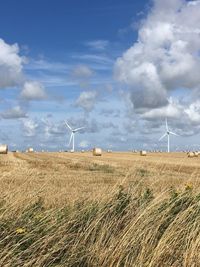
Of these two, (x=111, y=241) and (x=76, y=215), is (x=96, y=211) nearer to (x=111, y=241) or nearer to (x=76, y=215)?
(x=76, y=215)

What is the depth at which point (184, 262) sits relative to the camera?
291 inches

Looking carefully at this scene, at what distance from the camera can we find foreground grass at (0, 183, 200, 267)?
24.0 feet

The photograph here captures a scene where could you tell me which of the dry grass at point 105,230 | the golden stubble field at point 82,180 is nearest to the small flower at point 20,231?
the dry grass at point 105,230

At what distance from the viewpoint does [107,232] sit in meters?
8.21

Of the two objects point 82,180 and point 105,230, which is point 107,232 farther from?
point 82,180

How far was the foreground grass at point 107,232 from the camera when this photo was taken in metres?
7.30

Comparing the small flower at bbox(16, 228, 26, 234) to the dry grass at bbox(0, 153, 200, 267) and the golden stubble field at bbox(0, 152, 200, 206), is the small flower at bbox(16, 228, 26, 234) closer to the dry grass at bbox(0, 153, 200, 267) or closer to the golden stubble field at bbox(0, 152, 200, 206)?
the dry grass at bbox(0, 153, 200, 267)

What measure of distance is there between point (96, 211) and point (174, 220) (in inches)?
55.4

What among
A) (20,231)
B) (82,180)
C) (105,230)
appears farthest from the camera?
(82,180)

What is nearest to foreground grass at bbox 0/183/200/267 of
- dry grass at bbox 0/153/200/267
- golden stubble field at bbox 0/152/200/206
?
dry grass at bbox 0/153/200/267

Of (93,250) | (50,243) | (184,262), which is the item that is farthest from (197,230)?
(50,243)

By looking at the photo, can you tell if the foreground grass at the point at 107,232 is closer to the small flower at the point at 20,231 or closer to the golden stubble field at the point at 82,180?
the small flower at the point at 20,231

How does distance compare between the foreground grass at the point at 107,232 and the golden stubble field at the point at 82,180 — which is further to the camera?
the golden stubble field at the point at 82,180

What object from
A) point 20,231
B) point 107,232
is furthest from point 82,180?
point 20,231
